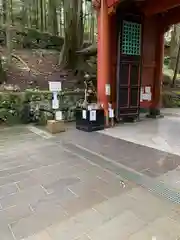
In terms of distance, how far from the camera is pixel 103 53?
5895 mm

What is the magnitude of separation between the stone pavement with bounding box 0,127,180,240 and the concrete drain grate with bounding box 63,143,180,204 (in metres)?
0.04

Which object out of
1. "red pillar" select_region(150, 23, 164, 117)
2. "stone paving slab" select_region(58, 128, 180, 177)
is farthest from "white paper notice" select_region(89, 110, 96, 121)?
"red pillar" select_region(150, 23, 164, 117)

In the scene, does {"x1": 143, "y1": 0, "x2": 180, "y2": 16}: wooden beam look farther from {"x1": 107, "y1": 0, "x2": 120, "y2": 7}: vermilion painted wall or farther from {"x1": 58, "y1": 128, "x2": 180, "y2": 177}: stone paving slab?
{"x1": 58, "y1": 128, "x2": 180, "y2": 177}: stone paving slab

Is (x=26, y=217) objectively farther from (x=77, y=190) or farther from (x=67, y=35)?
(x=67, y=35)

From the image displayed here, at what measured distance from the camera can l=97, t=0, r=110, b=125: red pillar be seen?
18.9 ft

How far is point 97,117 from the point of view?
5.78m

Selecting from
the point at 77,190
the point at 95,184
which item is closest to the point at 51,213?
the point at 77,190

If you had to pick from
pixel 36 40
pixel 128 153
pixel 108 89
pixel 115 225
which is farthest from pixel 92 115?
pixel 36 40

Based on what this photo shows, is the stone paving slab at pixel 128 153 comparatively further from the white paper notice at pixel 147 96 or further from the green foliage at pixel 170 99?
the green foliage at pixel 170 99

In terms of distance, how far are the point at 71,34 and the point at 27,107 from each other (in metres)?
3.80

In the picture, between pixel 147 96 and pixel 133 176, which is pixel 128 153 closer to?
pixel 133 176

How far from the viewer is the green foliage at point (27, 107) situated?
20.1 ft

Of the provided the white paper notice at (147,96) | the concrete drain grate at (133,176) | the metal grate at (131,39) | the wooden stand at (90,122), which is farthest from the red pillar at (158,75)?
the concrete drain grate at (133,176)

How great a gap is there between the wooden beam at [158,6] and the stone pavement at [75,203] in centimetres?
433
